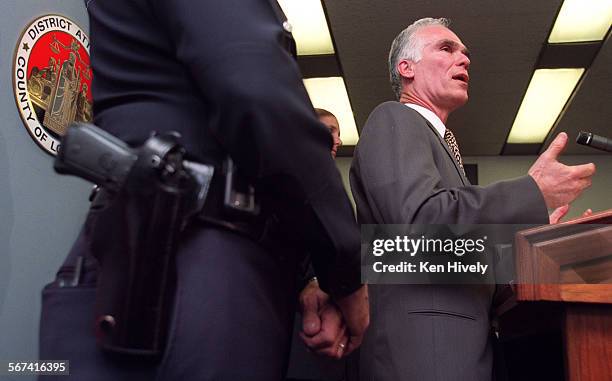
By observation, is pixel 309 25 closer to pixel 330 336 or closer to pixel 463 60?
pixel 463 60

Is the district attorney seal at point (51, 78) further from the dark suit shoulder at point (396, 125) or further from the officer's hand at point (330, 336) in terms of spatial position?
the officer's hand at point (330, 336)

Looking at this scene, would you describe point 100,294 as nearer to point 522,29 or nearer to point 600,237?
point 600,237

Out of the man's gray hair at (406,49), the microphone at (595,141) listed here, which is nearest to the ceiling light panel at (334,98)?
the man's gray hair at (406,49)

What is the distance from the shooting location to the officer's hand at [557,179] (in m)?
1.15

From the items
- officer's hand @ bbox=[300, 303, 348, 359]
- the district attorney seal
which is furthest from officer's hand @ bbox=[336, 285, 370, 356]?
the district attorney seal

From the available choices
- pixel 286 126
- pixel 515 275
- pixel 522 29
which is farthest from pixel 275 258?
pixel 522 29

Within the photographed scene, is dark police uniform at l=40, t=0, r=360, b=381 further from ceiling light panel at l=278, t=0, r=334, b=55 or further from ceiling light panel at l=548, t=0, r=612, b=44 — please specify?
ceiling light panel at l=548, t=0, r=612, b=44

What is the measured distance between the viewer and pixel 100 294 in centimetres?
51

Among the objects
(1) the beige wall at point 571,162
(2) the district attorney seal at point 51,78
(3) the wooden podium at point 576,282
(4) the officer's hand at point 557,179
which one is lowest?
(3) the wooden podium at point 576,282

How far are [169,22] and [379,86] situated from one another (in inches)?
138

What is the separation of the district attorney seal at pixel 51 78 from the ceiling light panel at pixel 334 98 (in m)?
2.15

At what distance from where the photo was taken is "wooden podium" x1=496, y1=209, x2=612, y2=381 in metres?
0.88

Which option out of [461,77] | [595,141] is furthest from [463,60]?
[595,141]

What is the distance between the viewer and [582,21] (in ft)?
10.5
